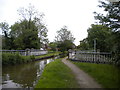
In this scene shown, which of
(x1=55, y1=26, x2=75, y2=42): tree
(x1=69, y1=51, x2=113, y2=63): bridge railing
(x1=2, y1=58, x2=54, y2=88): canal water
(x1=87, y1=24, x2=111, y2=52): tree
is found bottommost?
(x1=2, y1=58, x2=54, y2=88): canal water

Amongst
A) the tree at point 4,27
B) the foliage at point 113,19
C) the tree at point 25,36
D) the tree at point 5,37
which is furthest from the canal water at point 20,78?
the tree at point 4,27

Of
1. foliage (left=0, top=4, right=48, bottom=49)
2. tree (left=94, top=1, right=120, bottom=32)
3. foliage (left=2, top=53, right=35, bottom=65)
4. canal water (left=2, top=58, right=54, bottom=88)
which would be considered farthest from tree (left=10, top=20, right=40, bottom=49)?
tree (left=94, top=1, right=120, bottom=32)

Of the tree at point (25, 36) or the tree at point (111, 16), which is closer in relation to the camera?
the tree at point (111, 16)

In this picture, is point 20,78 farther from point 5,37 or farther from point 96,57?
point 5,37

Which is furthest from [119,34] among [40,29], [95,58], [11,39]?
[11,39]

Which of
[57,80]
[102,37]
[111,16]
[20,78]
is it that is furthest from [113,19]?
[102,37]

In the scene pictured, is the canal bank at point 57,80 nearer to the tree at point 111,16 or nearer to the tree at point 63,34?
the tree at point 111,16

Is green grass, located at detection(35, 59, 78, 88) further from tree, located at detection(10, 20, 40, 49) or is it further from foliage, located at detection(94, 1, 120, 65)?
tree, located at detection(10, 20, 40, 49)

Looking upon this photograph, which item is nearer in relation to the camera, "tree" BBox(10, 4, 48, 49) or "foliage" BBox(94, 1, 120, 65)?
"foliage" BBox(94, 1, 120, 65)

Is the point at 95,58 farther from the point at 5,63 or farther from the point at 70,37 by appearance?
the point at 70,37

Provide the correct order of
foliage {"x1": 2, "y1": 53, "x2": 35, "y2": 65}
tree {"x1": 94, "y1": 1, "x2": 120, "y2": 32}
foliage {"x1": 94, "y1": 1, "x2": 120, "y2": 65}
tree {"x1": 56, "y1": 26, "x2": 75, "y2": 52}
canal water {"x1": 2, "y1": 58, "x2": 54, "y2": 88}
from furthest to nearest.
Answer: tree {"x1": 56, "y1": 26, "x2": 75, "y2": 52}
foliage {"x1": 2, "y1": 53, "x2": 35, "y2": 65}
canal water {"x1": 2, "y1": 58, "x2": 54, "y2": 88}
tree {"x1": 94, "y1": 1, "x2": 120, "y2": 32}
foliage {"x1": 94, "y1": 1, "x2": 120, "y2": 65}

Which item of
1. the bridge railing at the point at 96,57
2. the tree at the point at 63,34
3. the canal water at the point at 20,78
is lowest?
the canal water at the point at 20,78

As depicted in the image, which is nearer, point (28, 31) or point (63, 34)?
point (28, 31)

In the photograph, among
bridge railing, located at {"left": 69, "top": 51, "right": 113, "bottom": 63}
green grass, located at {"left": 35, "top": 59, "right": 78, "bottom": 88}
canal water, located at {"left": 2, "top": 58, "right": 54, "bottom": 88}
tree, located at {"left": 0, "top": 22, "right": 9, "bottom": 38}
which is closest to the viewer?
green grass, located at {"left": 35, "top": 59, "right": 78, "bottom": 88}
